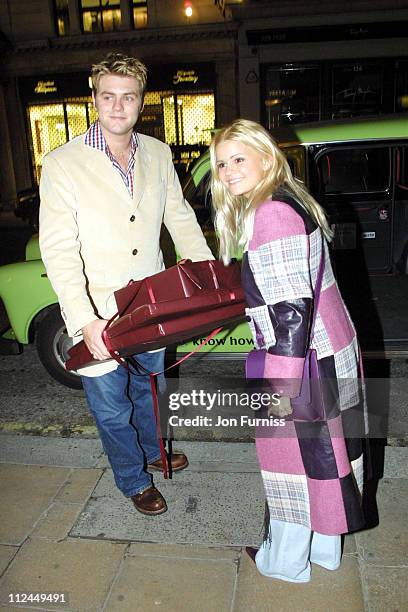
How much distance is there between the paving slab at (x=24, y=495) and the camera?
278cm

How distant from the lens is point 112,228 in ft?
8.27

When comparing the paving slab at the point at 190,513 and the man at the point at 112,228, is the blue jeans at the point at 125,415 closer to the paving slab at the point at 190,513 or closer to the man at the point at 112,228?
the man at the point at 112,228

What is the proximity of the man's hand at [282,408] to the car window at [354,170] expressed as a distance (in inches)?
131

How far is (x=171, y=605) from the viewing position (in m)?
2.27

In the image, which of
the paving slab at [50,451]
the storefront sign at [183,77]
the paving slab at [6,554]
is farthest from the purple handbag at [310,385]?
the storefront sign at [183,77]

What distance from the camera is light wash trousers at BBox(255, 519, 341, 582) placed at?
7.36 ft

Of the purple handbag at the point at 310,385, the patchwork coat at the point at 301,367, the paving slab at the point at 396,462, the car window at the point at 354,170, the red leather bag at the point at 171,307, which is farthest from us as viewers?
the car window at the point at 354,170

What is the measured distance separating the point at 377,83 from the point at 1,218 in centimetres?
1155

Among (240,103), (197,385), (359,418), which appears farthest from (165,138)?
(359,418)

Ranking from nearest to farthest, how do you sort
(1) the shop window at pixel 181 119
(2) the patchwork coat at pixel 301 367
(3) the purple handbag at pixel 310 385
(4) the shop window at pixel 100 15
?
1. (2) the patchwork coat at pixel 301 367
2. (3) the purple handbag at pixel 310 385
3. (1) the shop window at pixel 181 119
4. (4) the shop window at pixel 100 15

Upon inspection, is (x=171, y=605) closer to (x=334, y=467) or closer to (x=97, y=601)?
(x=97, y=601)

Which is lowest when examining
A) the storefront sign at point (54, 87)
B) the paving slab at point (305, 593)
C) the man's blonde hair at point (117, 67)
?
the paving slab at point (305, 593)

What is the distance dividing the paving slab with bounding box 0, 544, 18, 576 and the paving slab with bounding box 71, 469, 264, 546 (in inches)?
11.1

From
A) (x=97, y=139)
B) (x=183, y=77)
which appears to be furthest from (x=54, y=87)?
(x=97, y=139)
